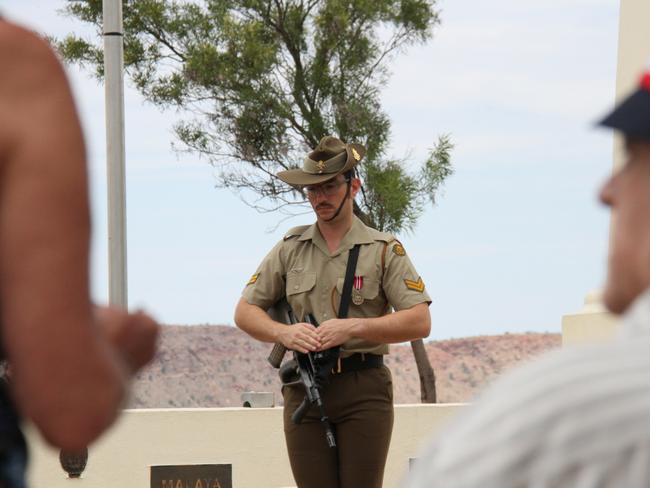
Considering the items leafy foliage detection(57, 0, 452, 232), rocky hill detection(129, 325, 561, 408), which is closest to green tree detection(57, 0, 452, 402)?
leafy foliage detection(57, 0, 452, 232)

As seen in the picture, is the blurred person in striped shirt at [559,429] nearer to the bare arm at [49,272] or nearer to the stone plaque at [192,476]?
the bare arm at [49,272]

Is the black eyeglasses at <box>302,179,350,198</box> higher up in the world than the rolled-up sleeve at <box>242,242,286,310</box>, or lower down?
higher up

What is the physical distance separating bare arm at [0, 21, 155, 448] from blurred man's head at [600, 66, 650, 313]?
501 millimetres

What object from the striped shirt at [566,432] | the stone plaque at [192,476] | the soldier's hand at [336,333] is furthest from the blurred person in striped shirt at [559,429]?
the stone plaque at [192,476]

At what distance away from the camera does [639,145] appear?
1109 mm

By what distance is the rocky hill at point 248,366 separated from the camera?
52562mm

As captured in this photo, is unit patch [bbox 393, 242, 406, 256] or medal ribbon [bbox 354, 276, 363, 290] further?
unit patch [bbox 393, 242, 406, 256]

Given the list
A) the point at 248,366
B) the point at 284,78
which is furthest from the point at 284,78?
the point at 248,366

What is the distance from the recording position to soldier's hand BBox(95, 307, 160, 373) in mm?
1503

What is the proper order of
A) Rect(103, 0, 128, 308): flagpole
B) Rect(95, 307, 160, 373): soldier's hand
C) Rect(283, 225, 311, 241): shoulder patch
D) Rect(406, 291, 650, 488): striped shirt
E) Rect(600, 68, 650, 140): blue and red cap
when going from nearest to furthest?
1. Rect(406, 291, 650, 488): striped shirt
2. Rect(600, 68, 650, 140): blue and red cap
3. Rect(95, 307, 160, 373): soldier's hand
4. Rect(283, 225, 311, 241): shoulder patch
5. Rect(103, 0, 128, 308): flagpole

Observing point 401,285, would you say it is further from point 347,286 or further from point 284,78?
point 284,78

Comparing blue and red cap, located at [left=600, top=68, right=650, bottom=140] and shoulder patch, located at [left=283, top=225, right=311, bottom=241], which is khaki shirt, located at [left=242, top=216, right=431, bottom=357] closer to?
shoulder patch, located at [left=283, top=225, right=311, bottom=241]

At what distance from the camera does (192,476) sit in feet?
34.8

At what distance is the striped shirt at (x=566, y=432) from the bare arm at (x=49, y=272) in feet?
1.50
